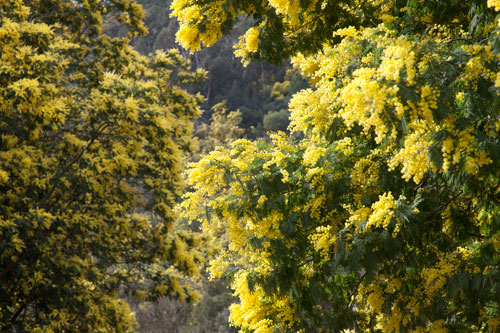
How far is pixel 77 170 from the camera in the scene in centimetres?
928

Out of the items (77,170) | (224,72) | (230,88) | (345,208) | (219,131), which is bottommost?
(345,208)

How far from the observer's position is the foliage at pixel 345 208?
3947mm

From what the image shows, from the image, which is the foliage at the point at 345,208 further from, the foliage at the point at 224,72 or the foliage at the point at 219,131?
the foliage at the point at 224,72

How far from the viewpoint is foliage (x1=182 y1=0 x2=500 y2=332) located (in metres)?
3.95

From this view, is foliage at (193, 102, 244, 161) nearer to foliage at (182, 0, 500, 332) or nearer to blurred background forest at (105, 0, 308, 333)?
blurred background forest at (105, 0, 308, 333)

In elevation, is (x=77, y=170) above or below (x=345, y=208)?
above

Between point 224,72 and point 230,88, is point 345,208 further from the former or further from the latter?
point 224,72

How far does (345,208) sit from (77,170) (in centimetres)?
602

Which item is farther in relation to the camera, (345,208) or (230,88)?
(230,88)

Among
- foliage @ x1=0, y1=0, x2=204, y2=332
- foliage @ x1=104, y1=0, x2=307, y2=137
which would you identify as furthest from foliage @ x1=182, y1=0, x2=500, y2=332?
foliage @ x1=104, y1=0, x2=307, y2=137

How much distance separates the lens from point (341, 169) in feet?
14.9

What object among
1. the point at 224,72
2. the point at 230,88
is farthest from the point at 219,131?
the point at 224,72

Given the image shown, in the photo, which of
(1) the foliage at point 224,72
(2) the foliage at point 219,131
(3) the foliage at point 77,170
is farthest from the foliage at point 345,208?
(1) the foliage at point 224,72

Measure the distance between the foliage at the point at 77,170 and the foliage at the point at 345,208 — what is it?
3961mm
